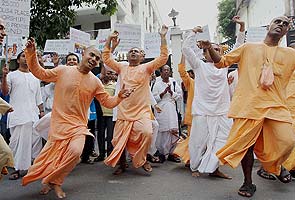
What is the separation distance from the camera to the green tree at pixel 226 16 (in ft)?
99.7

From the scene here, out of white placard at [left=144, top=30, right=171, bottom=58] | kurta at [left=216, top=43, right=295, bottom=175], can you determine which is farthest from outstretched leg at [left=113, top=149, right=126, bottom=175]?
white placard at [left=144, top=30, right=171, bottom=58]

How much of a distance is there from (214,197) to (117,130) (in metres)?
1.81

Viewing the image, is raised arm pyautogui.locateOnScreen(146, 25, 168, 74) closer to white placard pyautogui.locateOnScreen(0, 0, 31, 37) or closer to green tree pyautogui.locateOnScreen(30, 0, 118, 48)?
white placard pyautogui.locateOnScreen(0, 0, 31, 37)

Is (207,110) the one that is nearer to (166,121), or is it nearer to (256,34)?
(166,121)

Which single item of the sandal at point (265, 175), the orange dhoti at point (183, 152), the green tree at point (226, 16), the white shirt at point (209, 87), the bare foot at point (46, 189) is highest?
the green tree at point (226, 16)

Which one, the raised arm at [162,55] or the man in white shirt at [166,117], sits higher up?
the raised arm at [162,55]

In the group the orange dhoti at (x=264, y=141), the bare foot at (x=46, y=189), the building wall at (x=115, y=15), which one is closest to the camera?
the orange dhoti at (x=264, y=141)

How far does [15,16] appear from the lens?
17.1 ft

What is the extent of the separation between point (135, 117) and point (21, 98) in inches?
62.2

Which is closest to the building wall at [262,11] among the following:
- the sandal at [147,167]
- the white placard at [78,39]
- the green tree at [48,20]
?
the green tree at [48,20]

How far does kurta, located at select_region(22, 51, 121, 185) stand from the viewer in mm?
3746

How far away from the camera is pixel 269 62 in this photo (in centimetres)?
368

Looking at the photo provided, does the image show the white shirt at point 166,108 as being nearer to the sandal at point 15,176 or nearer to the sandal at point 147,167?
the sandal at point 147,167

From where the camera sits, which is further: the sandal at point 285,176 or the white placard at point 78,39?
the white placard at point 78,39
